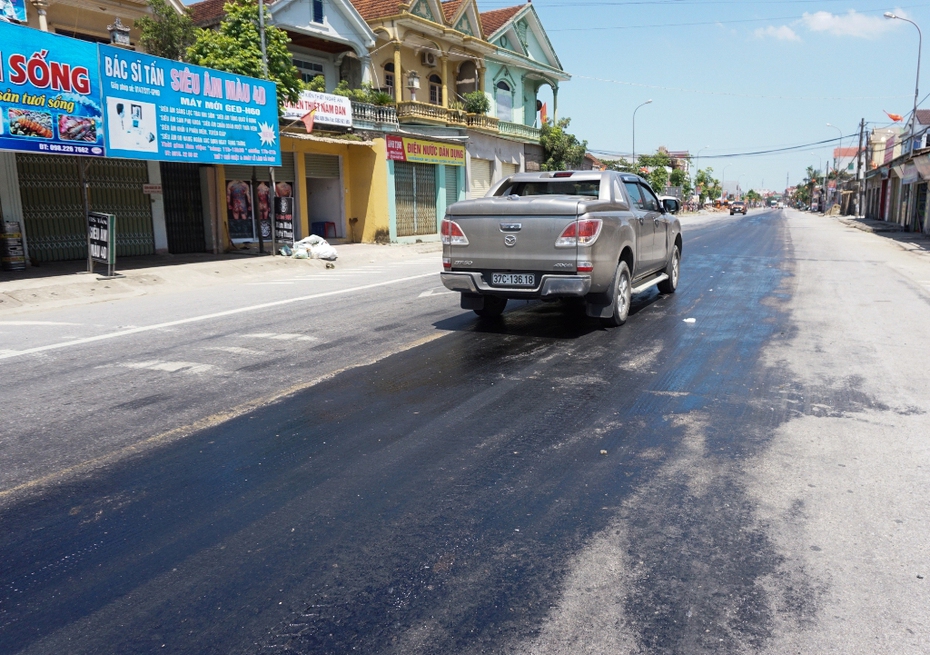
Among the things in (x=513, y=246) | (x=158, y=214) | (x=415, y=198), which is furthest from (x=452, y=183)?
(x=513, y=246)

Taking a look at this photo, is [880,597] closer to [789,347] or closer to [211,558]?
[211,558]

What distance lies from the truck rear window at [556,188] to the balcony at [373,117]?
710 inches

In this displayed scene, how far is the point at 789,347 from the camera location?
305 inches

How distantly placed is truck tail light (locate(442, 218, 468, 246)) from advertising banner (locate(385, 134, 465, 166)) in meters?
19.8

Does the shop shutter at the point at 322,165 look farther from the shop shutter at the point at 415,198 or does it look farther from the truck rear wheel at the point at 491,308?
the truck rear wheel at the point at 491,308

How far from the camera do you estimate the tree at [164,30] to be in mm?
19484

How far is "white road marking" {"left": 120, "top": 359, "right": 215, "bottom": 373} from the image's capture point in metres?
6.87

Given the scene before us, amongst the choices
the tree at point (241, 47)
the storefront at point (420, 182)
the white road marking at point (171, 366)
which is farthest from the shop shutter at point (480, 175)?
the white road marking at point (171, 366)

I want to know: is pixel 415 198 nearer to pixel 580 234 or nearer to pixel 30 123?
pixel 30 123

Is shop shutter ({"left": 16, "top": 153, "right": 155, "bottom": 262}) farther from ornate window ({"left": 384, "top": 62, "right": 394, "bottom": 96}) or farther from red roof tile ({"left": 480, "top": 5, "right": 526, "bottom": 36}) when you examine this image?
red roof tile ({"left": 480, "top": 5, "right": 526, "bottom": 36})

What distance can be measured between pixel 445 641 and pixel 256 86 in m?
18.7

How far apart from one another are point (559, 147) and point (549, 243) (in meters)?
33.4

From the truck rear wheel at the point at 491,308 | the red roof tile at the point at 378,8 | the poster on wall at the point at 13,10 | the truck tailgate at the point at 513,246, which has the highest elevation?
the red roof tile at the point at 378,8

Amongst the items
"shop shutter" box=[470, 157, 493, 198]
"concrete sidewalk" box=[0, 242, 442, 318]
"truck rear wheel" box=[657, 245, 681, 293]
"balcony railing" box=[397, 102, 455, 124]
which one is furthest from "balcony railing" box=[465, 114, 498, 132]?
"truck rear wheel" box=[657, 245, 681, 293]
